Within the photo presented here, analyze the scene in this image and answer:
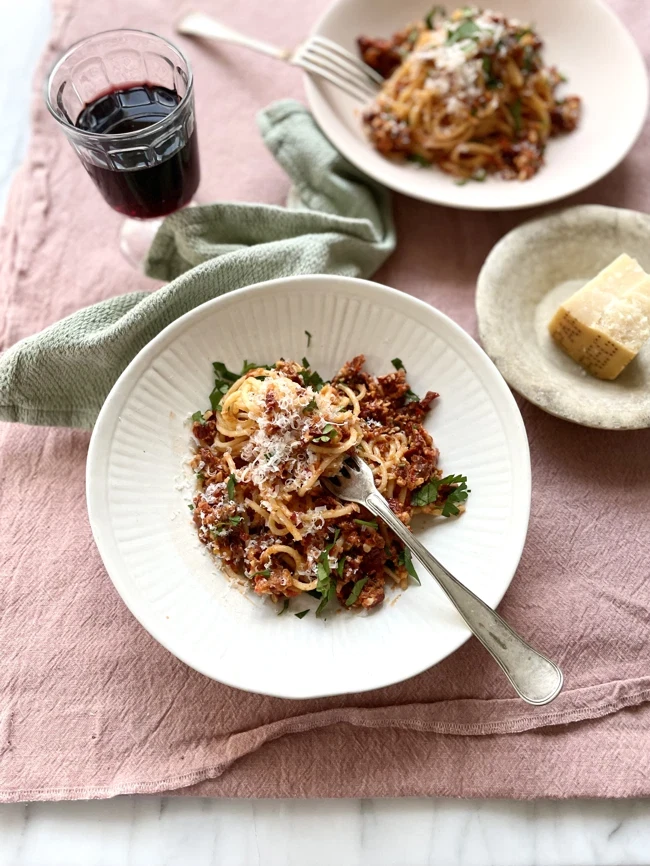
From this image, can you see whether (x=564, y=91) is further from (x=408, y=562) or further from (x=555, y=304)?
(x=408, y=562)

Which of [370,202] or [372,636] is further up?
[370,202]

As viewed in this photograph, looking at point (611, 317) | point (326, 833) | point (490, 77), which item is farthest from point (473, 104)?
point (326, 833)

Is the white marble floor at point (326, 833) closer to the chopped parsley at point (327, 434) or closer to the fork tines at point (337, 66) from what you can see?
the chopped parsley at point (327, 434)

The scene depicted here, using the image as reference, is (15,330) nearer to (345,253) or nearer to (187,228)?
(187,228)

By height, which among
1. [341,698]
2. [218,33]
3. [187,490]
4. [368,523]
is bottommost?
[341,698]

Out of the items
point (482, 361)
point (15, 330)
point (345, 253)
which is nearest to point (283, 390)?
point (482, 361)
